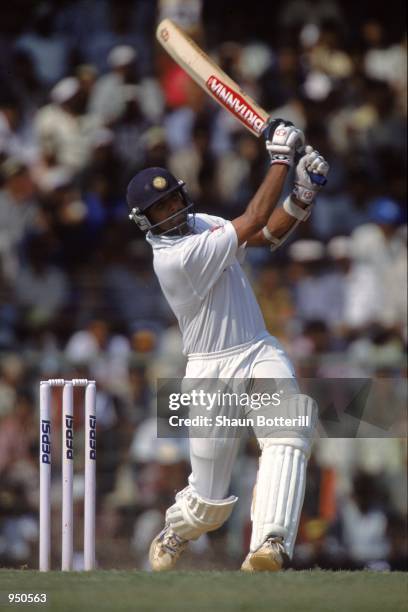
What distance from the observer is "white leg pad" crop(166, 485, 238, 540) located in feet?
18.6

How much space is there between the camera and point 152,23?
10.1 meters

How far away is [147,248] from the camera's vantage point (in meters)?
9.11

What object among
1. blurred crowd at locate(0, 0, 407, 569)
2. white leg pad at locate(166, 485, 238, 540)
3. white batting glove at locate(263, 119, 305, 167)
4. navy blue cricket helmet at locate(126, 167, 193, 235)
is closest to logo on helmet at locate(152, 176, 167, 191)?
navy blue cricket helmet at locate(126, 167, 193, 235)

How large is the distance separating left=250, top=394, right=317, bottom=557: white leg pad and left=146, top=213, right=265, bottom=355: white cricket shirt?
0.41 metres

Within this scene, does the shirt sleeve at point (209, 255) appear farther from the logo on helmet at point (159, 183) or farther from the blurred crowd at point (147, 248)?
the blurred crowd at point (147, 248)

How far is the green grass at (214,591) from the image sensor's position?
4.50 meters

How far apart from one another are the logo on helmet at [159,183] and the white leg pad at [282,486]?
1.01 meters

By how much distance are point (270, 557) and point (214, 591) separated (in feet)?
1.74

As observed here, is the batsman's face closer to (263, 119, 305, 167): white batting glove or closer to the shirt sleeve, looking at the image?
the shirt sleeve

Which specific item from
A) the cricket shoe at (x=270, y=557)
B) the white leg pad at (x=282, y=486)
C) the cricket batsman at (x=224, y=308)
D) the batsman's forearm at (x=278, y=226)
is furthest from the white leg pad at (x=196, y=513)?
the batsman's forearm at (x=278, y=226)

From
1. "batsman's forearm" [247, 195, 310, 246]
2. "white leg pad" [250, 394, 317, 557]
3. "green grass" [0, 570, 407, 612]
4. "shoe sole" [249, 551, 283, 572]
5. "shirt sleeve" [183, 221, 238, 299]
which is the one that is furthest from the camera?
"batsman's forearm" [247, 195, 310, 246]

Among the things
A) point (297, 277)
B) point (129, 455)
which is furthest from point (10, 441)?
point (297, 277)

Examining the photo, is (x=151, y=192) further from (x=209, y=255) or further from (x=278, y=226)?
(x=278, y=226)

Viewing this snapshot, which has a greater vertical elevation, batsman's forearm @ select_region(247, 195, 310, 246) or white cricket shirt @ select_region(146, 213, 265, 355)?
batsman's forearm @ select_region(247, 195, 310, 246)
